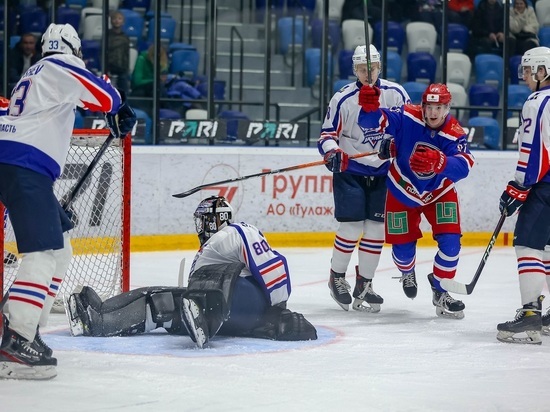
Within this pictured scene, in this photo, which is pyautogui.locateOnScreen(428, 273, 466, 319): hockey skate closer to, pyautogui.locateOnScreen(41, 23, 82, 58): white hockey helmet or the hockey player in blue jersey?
the hockey player in blue jersey

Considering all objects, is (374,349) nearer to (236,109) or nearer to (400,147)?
(400,147)

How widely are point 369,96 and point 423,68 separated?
4485mm

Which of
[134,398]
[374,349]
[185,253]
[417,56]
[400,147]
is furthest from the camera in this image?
[417,56]

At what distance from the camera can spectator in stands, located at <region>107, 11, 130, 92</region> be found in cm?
830

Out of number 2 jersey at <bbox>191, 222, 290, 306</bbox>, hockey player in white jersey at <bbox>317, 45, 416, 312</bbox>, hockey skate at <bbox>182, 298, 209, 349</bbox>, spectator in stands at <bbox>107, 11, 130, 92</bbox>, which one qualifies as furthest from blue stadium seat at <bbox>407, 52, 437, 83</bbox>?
hockey skate at <bbox>182, 298, 209, 349</bbox>

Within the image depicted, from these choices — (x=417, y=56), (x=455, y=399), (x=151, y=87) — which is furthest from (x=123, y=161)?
(x=417, y=56)

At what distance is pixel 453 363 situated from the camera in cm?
397

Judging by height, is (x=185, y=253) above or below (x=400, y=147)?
below

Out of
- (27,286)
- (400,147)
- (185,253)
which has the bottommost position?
(185,253)

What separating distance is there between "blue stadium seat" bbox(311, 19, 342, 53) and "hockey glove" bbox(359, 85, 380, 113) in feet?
12.3

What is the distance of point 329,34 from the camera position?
353 inches

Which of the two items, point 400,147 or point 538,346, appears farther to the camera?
point 400,147

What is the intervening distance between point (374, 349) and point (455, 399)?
3.06 feet

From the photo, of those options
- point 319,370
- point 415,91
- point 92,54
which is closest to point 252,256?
point 319,370
